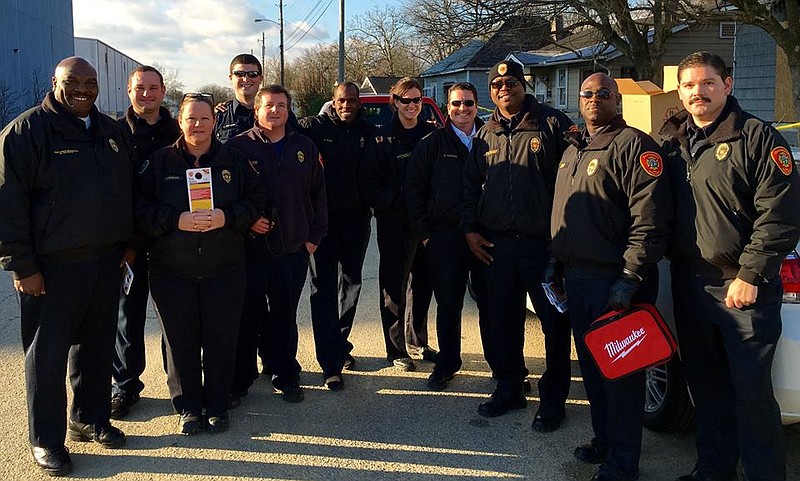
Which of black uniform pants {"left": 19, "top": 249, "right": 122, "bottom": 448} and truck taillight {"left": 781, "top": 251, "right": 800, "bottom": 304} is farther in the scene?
black uniform pants {"left": 19, "top": 249, "right": 122, "bottom": 448}

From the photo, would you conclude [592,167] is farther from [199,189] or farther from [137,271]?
[137,271]

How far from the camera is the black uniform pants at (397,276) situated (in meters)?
5.17

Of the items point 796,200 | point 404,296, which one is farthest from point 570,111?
point 796,200

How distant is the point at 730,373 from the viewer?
129 inches

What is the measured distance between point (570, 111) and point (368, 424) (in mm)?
27701

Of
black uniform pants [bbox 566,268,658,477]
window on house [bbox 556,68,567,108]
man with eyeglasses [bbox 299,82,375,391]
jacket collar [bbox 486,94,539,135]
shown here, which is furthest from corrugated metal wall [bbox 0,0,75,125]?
black uniform pants [bbox 566,268,658,477]

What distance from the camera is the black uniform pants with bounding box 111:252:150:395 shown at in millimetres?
4402

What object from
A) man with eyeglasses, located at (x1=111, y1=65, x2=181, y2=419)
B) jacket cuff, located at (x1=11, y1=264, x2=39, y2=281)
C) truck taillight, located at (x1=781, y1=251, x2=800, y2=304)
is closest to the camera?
truck taillight, located at (x1=781, y1=251, x2=800, y2=304)

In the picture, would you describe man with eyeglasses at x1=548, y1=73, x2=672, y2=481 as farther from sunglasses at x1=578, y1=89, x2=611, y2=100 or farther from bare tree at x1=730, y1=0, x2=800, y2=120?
bare tree at x1=730, y1=0, x2=800, y2=120

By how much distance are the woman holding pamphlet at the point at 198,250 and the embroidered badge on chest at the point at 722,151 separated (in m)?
2.47

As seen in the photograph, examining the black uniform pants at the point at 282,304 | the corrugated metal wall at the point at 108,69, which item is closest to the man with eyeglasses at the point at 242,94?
the black uniform pants at the point at 282,304

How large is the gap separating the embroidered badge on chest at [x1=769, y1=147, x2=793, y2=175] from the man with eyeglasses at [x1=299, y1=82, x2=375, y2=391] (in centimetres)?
278

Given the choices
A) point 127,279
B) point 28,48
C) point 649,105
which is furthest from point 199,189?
point 28,48

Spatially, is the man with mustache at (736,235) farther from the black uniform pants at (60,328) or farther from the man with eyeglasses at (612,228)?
the black uniform pants at (60,328)
